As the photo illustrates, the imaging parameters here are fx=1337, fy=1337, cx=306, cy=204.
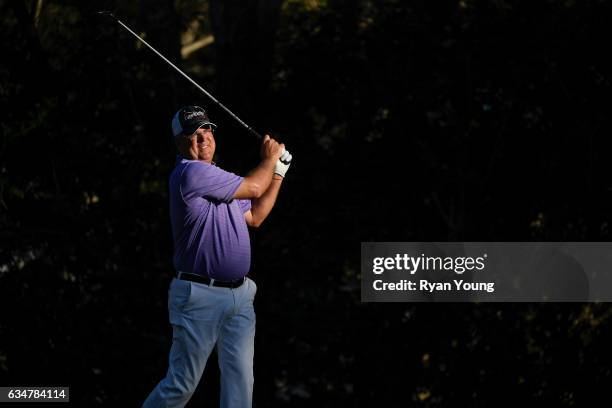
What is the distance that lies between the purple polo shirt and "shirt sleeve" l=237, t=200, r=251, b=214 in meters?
0.25

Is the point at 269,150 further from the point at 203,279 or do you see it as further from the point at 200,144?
the point at 203,279

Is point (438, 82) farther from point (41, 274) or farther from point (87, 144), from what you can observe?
point (41, 274)

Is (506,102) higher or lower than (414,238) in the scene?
higher

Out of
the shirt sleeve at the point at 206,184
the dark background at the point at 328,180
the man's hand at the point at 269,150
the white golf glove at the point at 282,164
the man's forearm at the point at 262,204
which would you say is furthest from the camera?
the dark background at the point at 328,180

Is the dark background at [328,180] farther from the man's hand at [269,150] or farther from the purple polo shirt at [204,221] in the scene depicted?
the man's hand at [269,150]

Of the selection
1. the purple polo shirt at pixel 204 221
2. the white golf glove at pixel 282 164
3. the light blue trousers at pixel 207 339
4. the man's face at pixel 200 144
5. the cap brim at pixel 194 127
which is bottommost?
the light blue trousers at pixel 207 339

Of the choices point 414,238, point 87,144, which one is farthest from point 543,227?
point 87,144

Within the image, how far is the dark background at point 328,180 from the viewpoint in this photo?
10.7 meters

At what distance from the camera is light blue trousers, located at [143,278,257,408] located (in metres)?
7.60

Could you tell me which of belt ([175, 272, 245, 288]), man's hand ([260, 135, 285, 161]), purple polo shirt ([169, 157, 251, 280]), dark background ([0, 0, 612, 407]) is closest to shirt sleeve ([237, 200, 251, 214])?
purple polo shirt ([169, 157, 251, 280])

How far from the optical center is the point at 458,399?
1112cm

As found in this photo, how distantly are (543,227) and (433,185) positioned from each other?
0.97m

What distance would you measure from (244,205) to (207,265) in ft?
1.82

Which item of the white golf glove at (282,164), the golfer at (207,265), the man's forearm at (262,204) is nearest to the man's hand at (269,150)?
the golfer at (207,265)
